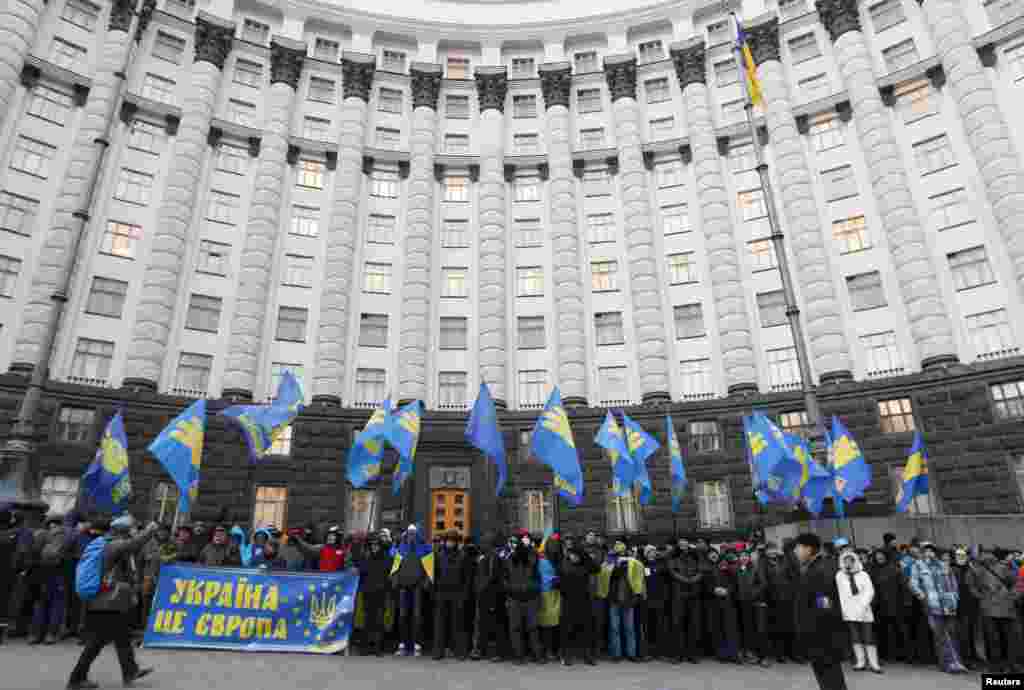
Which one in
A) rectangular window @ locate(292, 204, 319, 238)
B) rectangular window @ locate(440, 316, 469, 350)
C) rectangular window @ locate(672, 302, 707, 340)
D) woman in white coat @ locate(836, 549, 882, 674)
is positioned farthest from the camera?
rectangular window @ locate(292, 204, 319, 238)

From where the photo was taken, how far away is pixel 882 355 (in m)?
28.2

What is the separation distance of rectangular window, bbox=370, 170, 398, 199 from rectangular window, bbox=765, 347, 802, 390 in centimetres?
2307

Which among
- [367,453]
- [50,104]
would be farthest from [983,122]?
[50,104]

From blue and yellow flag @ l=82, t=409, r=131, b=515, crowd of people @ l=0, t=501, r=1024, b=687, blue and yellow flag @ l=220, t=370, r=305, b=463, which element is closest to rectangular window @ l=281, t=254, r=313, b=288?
blue and yellow flag @ l=82, t=409, r=131, b=515

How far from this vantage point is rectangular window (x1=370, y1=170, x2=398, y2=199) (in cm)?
3566

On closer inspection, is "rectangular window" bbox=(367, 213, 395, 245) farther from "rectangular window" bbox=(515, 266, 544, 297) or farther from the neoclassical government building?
"rectangular window" bbox=(515, 266, 544, 297)

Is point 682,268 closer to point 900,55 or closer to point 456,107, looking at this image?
point 900,55

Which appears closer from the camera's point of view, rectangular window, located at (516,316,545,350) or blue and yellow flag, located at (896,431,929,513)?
blue and yellow flag, located at (896,431,929,513)

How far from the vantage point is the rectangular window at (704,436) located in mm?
28984

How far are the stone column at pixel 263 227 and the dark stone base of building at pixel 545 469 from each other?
2309 millimetres

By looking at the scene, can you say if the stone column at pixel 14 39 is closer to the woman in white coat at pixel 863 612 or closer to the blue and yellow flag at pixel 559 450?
the blue and yellow flag at pixel 559 450

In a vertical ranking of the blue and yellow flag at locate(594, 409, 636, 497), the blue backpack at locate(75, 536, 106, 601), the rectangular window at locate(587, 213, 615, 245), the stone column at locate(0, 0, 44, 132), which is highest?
the stone column at locate(0, 0, 44, 132)

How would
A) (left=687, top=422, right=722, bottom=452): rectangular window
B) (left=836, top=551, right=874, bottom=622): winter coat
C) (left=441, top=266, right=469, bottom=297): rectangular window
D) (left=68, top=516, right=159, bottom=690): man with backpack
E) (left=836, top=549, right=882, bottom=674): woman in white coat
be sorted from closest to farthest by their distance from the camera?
(left=68, top=516, right=159, bottom=690): man with backpack, (left=836, top=551, right=874, bottom=622): winter coat, (left=836, top=549, right=882, bottom=674): woman in white coat, (left=687, top=422, right=722, bottom=452): rectangular window, (left=441, top=266, right=469, bottom=297): rectangular window

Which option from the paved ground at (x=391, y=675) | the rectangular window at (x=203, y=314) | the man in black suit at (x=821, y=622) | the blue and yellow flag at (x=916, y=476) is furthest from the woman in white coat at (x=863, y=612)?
the rectangular window at (x=203, y=314)
